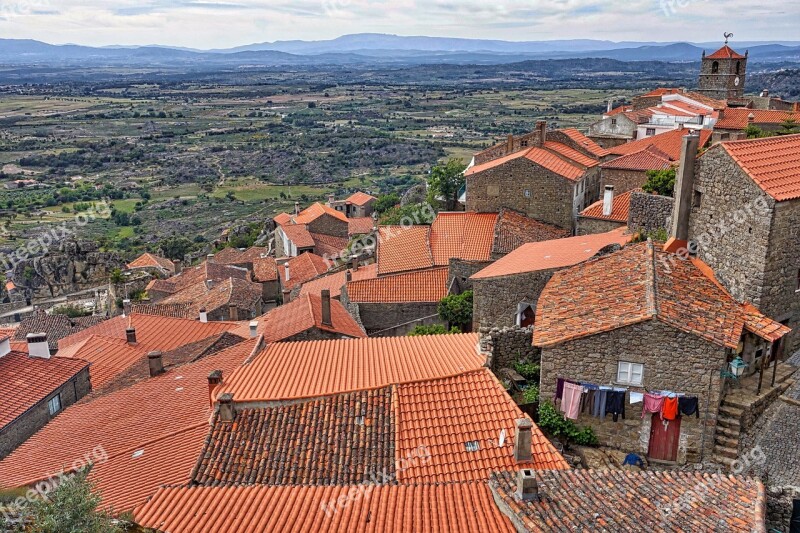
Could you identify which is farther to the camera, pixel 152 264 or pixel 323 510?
pixel 152 264

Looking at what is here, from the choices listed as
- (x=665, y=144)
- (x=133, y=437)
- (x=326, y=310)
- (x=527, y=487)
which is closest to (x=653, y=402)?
(x=527, y=487)

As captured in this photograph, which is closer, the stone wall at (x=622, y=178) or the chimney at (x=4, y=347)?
the chimney at (x=4, y=347)

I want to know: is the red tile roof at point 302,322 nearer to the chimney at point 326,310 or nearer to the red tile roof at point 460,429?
the chimney at point 326,310

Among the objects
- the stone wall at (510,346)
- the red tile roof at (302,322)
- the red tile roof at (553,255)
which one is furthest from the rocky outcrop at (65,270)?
the stone wall at (510,346)

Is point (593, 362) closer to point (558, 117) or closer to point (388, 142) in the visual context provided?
point (388, 142)

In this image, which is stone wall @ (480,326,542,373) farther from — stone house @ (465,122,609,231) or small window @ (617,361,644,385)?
stone house @ (465,122,609,231)

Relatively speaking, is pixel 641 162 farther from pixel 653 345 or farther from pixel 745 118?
pixel 745 118
